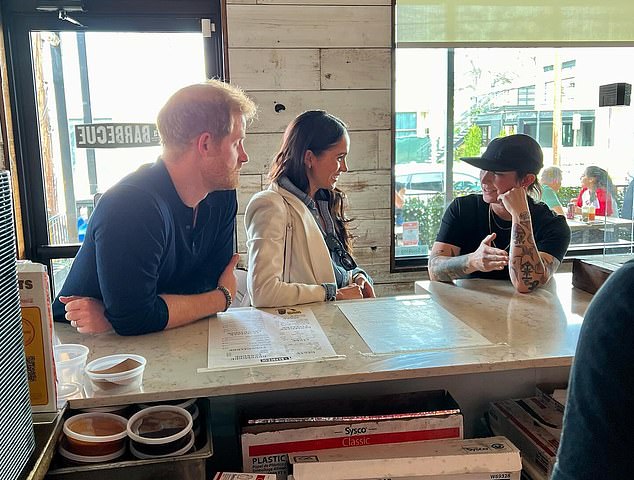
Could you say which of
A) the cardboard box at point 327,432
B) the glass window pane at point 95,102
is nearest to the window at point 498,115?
the glass window pane at point 95,102

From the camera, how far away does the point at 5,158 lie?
2.70 metres

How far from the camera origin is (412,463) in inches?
45.7

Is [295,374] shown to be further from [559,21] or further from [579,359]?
[559,21]

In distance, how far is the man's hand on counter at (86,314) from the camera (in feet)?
4.55

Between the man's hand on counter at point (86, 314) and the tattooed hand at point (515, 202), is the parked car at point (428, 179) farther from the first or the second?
the man's hand on counter at point (86, 314)

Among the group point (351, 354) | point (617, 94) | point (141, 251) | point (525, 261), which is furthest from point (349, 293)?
point (617, 94)

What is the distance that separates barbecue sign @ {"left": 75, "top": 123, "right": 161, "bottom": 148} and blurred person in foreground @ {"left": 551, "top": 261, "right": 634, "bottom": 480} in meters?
2.61

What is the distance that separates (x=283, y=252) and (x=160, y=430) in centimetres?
86

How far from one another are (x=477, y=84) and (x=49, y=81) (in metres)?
2.22

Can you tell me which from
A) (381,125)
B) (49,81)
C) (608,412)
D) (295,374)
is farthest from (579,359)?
(49,81)

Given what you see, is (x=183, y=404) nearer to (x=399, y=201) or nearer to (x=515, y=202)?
(x=515, y=202)

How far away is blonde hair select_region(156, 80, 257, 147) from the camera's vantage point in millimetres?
1579

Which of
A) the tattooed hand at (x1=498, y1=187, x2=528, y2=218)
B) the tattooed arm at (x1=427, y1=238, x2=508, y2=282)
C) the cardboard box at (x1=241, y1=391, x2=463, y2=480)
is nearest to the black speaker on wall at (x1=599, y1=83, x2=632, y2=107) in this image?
the tattooed hand at (x1=498, y1=187, x2=528, y2=218)

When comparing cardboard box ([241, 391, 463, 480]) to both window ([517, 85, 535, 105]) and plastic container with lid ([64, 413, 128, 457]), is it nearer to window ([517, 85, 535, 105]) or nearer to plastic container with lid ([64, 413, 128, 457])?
plastic container with lid ([64, 413, 128, 457])
